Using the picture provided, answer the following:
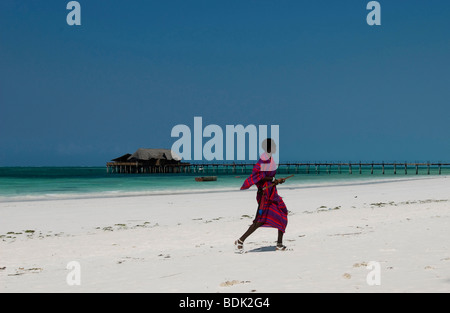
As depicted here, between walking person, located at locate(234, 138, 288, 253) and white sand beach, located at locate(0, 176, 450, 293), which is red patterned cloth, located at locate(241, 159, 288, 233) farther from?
white sand beach, located at locate(0, 176, 450, 293)

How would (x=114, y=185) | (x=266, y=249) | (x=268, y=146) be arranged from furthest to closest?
(x=114, y=185) < (x=266, y=249) < (x=268, y=146)

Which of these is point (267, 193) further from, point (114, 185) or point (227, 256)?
point (114, 185)

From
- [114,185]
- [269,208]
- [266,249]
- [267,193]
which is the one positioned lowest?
[114,185]

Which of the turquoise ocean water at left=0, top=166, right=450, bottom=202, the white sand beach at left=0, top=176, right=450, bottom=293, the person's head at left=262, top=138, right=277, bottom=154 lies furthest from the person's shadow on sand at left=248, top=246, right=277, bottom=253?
the turquoise ocean water at left=0, top=166, right=450, bottom=202

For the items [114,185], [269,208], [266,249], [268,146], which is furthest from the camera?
[114,185]

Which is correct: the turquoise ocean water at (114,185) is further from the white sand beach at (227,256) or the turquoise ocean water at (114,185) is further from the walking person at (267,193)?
the walking person at (267,193)

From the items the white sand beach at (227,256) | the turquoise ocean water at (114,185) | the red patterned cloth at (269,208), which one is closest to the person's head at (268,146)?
the red patterned cloth at (269,208)

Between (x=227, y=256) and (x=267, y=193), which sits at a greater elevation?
(x=267, y=193)

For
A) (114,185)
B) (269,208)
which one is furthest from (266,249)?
(114,185)
